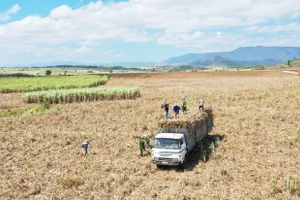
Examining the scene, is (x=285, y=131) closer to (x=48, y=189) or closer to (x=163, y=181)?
(x=163, y=181)

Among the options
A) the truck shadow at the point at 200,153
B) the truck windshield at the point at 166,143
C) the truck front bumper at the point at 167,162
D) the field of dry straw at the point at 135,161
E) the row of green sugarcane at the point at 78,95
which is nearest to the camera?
the field of dry straw at the point at 135,161

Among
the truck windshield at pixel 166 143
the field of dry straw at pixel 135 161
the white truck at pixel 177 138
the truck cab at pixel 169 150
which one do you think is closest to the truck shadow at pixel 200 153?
the field of dry straw at pixel 135 161

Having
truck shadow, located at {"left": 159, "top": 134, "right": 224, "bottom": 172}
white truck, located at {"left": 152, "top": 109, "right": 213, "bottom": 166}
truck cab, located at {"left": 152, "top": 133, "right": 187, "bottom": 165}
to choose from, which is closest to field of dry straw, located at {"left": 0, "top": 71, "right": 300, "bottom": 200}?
truck shadow, located at {"left": 159, "top": 134, "right": 224, "bottom": 172}

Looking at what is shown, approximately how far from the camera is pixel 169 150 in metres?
21.2

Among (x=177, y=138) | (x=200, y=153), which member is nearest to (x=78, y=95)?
(x=200, y=153)

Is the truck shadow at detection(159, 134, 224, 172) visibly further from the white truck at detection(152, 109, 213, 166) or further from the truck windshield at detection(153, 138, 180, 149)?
the truck windshield at detection(153, 138, 180, 149)

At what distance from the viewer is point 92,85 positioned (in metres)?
78.9

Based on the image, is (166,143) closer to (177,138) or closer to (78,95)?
(177,138)

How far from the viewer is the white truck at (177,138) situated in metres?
21.2

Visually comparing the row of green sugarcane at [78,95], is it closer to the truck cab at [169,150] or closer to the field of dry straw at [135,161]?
the field of dry straw at [135,161]

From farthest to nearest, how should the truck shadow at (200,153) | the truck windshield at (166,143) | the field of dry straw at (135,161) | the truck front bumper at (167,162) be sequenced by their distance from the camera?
the truck shadow at (200,153)
the truck windshield at (166,143)
the truck front bumper at (167,162)
the field of dry straw at (135,161)

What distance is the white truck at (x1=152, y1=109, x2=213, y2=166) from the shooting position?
2116 centimetres

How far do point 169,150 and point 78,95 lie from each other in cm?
3593

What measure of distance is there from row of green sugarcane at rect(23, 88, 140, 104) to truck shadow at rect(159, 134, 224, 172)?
29.5m
